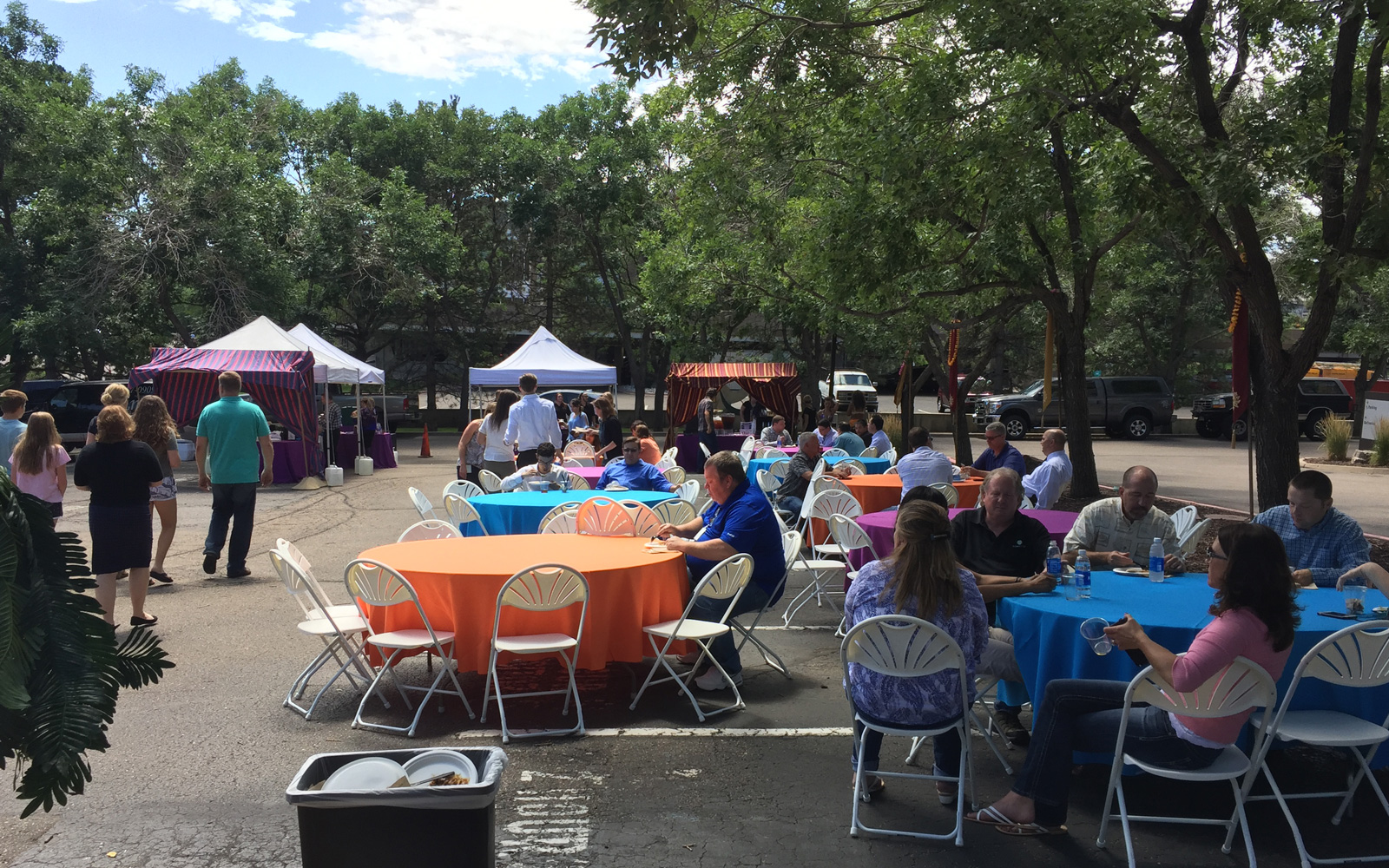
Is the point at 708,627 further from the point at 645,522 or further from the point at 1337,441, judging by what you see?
the point at 1337,441

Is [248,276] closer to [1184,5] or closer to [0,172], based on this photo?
[0,172]

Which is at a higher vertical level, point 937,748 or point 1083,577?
point 1083,577

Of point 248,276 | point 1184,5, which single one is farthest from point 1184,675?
point 248,276

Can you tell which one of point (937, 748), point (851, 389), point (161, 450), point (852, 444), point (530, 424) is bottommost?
point (937, 748)

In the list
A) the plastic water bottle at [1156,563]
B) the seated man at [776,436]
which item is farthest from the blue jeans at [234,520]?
the seated man at [776,436]

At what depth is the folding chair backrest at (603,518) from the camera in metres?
7.11

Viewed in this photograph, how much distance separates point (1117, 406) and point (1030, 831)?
29.7 metres

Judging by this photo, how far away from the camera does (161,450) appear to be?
894 cm

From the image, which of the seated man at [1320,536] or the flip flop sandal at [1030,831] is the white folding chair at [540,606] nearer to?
the flip flop sandal at [1030,831]

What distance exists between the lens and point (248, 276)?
24.2 meters

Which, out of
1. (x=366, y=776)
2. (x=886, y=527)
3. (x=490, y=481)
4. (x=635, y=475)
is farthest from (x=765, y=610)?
(x=490, y=481)

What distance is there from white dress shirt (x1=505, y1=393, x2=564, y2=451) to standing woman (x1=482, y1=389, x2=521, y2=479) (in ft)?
0.68

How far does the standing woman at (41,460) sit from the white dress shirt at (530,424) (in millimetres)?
4950

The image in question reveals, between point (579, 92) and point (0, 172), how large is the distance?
16.4 metres
